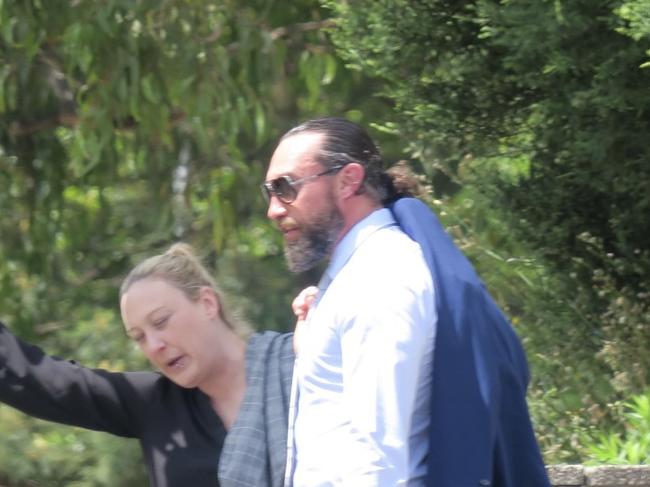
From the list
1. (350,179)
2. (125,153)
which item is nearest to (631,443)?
(350,179)

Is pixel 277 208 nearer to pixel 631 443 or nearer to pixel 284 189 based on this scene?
pixel 284 189

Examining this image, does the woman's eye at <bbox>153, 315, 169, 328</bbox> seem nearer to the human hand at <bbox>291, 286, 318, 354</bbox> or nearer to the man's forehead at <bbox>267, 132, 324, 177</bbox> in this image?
the human hand at <bbox>291, 286, 318, 354</bbox>

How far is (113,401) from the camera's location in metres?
3.41

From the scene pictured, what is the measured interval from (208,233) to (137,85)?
308 centimetres

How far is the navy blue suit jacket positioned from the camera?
8.32 feet

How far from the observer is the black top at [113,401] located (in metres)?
3.33

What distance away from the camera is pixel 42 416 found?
136 inches

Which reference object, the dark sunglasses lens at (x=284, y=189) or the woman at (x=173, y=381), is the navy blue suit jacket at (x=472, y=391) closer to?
the dark sunglasses lens at (x=284, y=189)

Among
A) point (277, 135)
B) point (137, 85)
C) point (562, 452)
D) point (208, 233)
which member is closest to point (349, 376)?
point (562, 452)

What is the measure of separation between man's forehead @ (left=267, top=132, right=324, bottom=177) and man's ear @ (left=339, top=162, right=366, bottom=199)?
7cm

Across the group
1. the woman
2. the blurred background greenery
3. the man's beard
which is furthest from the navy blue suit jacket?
the blurred background greenery

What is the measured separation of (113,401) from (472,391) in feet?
3.82

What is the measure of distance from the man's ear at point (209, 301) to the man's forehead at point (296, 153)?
2.18 feet

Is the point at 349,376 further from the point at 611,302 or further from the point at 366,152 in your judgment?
the point at 611,302
